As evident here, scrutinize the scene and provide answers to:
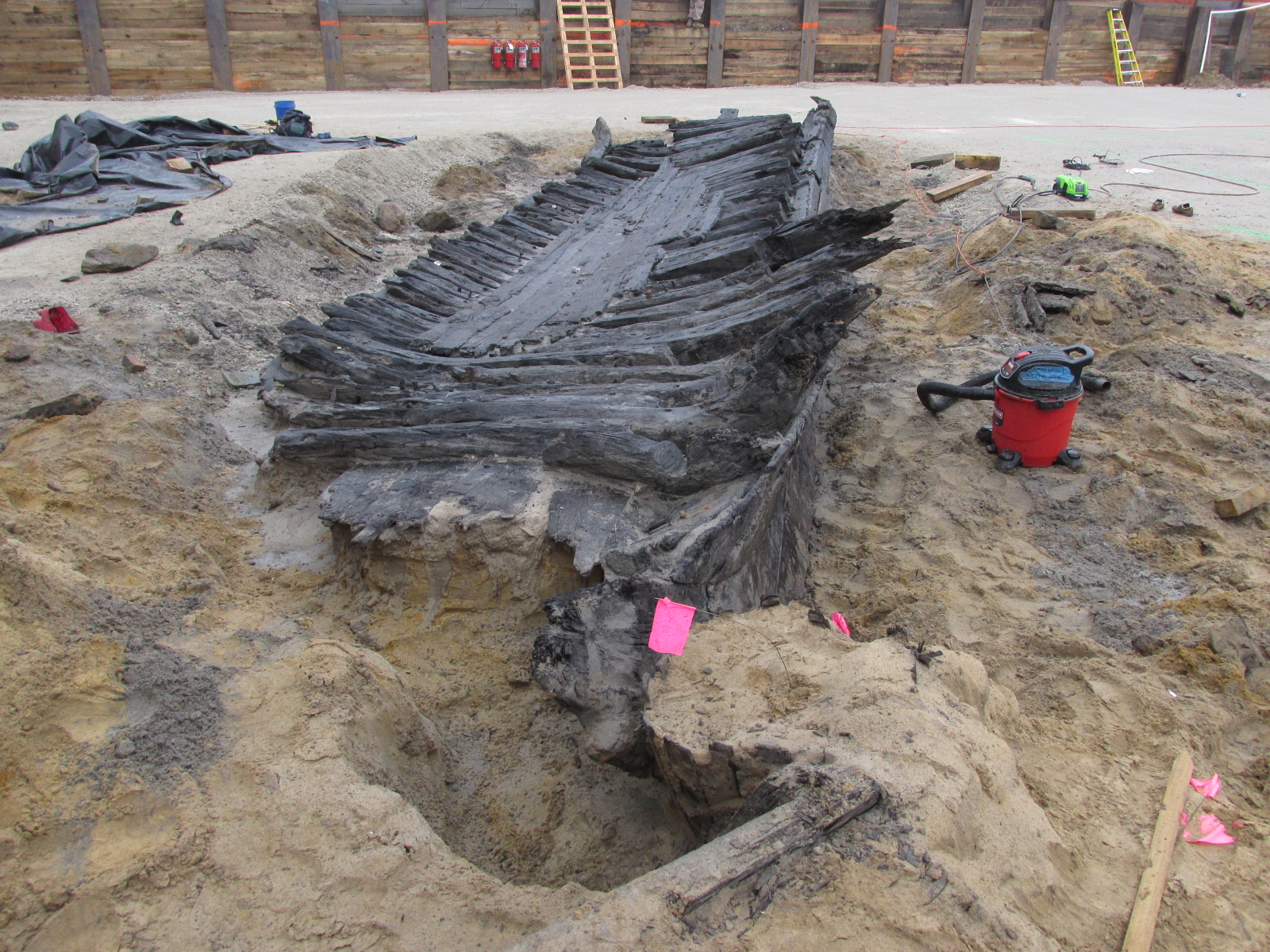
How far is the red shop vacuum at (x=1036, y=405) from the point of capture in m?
3.63

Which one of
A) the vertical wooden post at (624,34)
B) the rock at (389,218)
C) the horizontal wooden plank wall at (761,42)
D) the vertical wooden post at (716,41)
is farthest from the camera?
the horizontal wooden plank wall at (761,42)

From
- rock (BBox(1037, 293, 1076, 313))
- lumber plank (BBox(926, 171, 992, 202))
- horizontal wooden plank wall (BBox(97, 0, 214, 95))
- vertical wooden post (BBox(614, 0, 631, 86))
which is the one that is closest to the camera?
rock (BBox(1037, 293, 1076, 313))

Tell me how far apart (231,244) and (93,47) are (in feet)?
43.2

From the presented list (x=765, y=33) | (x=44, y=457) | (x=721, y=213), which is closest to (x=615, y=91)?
(x=765, y=33)

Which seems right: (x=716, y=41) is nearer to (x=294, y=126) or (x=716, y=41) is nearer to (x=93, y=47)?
(x=294, y=126)

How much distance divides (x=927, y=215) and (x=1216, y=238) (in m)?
2.62

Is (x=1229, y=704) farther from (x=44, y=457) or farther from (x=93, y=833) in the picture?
(x=44, y=457)

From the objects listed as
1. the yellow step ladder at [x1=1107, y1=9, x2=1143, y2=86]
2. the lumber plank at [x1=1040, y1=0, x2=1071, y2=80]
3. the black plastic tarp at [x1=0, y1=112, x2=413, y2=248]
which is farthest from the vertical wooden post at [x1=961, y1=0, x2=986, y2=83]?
the black plastic tarp at [x1=0, y1=112, x2=413, y2=248]

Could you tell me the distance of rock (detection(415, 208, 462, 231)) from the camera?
7.98 meters

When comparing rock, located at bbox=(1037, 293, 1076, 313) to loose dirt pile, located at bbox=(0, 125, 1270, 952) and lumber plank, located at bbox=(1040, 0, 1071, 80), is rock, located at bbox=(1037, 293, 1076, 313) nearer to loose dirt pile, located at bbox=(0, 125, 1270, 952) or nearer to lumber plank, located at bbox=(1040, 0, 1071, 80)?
loose dirt pile, located at bbox=(0, 125, 1270, 952)

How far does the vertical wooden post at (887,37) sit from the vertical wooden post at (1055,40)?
3.46 meters

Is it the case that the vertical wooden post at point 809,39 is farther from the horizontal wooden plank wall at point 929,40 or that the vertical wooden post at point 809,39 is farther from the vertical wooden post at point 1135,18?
the vertical wooden post at point 1135,18

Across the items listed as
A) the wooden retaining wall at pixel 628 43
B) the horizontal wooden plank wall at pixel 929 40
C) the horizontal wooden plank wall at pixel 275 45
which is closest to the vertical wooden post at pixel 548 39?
the wooden retaining wall at pixel 628 43

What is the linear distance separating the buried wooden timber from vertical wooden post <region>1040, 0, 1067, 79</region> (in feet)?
67.6
